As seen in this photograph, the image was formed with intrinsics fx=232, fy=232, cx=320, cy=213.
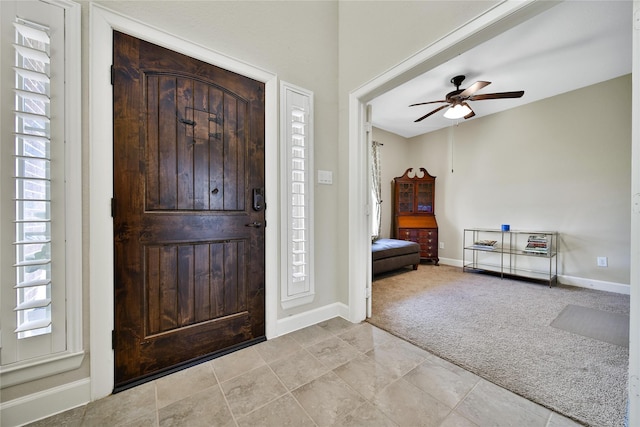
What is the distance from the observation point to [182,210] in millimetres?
1499

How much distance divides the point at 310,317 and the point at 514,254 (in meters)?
3.58

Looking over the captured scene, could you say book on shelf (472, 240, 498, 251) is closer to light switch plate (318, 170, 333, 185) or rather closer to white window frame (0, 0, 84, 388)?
light switch plate (318, 170, 333, 185)

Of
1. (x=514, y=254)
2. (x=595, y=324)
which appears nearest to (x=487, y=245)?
(x=514, y=254)

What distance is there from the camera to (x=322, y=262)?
2168 mm

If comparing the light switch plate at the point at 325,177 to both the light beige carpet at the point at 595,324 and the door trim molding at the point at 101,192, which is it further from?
the light beige carpet at the point at 595,324

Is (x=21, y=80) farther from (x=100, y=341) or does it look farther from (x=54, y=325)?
(x=100, y=341)

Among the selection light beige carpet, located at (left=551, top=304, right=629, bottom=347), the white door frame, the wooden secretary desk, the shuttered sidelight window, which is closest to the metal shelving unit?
the wooden secretary desk

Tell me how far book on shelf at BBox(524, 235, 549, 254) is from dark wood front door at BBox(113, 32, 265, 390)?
13.0 feet

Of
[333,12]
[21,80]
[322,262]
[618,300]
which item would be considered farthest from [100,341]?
[618,300]

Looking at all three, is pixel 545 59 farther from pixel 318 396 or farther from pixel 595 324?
pixel 318 396

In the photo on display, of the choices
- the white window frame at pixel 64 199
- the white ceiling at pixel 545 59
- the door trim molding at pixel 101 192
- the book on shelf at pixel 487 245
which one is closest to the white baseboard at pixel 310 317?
the door trim molding at pixel 101 192

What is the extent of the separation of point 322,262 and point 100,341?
60.5 inches

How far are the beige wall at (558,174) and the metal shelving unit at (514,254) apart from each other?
0.14m

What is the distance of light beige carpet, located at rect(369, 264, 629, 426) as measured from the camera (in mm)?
1280
